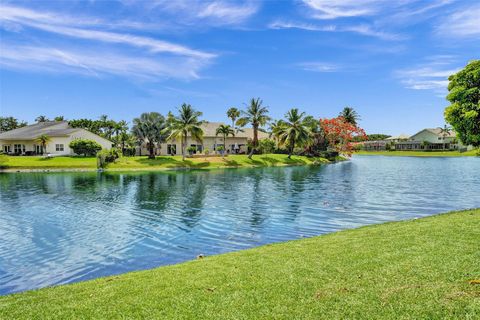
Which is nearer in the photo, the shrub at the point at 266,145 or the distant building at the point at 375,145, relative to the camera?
the shrub at the point at 266,145

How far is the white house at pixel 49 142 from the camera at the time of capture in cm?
7726

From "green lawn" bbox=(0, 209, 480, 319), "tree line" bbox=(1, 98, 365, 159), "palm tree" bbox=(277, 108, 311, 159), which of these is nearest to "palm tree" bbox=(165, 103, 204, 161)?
"tree line" bbox=(1, 98, 365, 159)

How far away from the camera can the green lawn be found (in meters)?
7.20

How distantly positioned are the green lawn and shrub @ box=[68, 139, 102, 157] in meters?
71.0

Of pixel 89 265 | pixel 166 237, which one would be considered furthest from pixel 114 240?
pixel 89 265

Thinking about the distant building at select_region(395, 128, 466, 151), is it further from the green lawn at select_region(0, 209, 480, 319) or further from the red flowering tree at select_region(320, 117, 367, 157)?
the green lawn at select_region(0, 209, 480, 319)

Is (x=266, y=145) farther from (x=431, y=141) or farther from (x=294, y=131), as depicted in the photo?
(x=431, y=141)

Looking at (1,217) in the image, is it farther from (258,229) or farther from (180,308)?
(180,308)

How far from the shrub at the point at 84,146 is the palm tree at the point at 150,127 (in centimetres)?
932

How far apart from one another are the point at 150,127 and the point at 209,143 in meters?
20.3

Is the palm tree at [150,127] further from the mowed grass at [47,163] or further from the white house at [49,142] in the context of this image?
the mowed grass at [47,163]

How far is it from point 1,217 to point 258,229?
60.9 ft

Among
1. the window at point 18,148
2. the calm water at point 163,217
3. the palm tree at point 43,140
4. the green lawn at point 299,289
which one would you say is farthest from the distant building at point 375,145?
the green lawn at point 299,289

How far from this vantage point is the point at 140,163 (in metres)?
69.3
